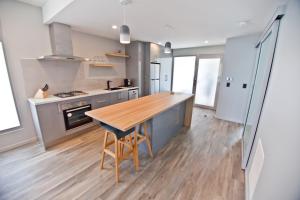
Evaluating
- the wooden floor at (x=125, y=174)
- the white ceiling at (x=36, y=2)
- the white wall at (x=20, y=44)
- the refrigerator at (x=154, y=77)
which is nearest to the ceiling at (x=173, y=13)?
the white ceiling at (x=36, y=2)

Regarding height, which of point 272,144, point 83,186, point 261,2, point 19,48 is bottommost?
point 83,186

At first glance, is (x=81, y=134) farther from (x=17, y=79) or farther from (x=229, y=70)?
(x=229, y=70)

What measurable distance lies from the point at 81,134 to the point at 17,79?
161 cm

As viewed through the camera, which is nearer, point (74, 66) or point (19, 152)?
point (19, 152)

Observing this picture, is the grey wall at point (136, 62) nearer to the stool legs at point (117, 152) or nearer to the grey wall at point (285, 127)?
the stool legs at point (117, 152)

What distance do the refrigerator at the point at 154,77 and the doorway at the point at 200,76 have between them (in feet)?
3.53

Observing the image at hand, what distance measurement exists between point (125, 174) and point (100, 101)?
6.46ft

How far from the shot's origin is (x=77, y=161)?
6.79 feet

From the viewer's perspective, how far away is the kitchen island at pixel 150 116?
1.54 metres

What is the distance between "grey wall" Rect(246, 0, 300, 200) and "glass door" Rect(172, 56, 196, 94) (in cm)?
408

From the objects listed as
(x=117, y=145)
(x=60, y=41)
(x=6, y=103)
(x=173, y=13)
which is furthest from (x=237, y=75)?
(x=6, y=103)

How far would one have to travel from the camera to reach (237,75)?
137 inches

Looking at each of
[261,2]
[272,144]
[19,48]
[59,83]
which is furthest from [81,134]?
[261,2]

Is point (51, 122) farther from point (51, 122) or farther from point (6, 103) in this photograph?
point (6, 103)
